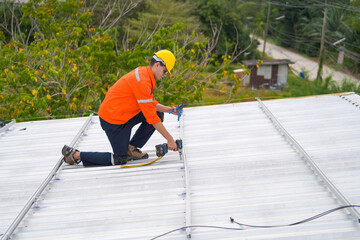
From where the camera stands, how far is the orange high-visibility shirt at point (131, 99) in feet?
14.3

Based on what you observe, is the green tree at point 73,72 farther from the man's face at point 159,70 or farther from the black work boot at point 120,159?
the man's face at point 159,70

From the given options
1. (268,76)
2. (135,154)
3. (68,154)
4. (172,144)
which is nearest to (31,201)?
(68,154)

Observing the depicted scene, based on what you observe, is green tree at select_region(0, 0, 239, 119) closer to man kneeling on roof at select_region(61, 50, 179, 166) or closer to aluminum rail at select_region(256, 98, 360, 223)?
man kneeling on roof at select_region(61, 50, 179, 166)

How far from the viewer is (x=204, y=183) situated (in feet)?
14.0

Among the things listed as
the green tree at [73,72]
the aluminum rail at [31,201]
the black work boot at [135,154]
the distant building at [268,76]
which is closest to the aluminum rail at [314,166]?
the black work boot at [135,154]

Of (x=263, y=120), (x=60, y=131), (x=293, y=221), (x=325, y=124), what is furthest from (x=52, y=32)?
(x=293, y=221)

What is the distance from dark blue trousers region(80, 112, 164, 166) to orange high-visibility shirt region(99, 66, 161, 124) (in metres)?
0.08

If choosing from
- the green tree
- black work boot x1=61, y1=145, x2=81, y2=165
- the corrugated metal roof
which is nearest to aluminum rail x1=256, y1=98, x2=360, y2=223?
the corrugated metal roof

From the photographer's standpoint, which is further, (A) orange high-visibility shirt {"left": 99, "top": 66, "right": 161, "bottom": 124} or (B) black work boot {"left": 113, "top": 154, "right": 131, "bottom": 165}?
(B) black work boot {"left": 113, "top": 154, "right": 131, "bottom": 165}

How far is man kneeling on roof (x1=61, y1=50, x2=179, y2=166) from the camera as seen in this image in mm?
4359

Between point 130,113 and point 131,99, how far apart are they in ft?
0.66

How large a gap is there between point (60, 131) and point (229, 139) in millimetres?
3045

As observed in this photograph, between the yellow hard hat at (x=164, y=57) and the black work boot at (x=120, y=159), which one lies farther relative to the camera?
the black work boot at (x=120, y=159)

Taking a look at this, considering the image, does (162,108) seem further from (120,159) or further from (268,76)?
(268,76)
